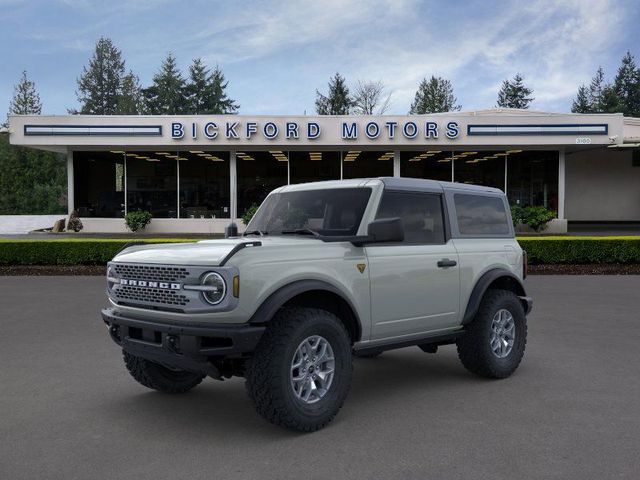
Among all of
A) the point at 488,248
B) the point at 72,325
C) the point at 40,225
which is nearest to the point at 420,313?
the point at 488,248

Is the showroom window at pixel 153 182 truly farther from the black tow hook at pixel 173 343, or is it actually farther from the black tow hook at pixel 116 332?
the black tow hook at pixel 173 343

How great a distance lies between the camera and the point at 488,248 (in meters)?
6.24

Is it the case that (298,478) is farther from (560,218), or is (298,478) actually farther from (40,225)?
(40,225)

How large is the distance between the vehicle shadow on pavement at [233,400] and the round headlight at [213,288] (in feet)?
3.38

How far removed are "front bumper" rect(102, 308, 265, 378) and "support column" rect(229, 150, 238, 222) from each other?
2449cm

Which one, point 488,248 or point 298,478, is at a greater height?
point 488,248

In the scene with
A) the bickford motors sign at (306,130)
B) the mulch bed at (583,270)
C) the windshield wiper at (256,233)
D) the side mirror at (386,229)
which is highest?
the bickford motors sign at (306,130)

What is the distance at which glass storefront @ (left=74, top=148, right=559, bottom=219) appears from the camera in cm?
2908

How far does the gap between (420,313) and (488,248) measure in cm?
125

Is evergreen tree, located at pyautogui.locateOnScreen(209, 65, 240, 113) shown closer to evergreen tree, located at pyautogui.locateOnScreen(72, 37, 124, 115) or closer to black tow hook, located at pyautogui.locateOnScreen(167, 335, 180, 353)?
evergreen tree, located at pyautogui.locateOnScreen(72, 37, 124, 115)

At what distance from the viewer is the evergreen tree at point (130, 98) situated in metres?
76.5

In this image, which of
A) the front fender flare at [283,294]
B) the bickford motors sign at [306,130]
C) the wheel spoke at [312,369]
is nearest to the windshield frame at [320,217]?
the front fender flare at [283,294]

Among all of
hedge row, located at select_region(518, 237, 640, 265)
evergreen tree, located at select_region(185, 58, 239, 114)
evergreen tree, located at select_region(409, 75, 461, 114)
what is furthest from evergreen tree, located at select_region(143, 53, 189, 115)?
hedge row, located at select_region(518, 237, 640, 265)

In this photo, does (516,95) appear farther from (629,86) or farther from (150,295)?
(150,295)
